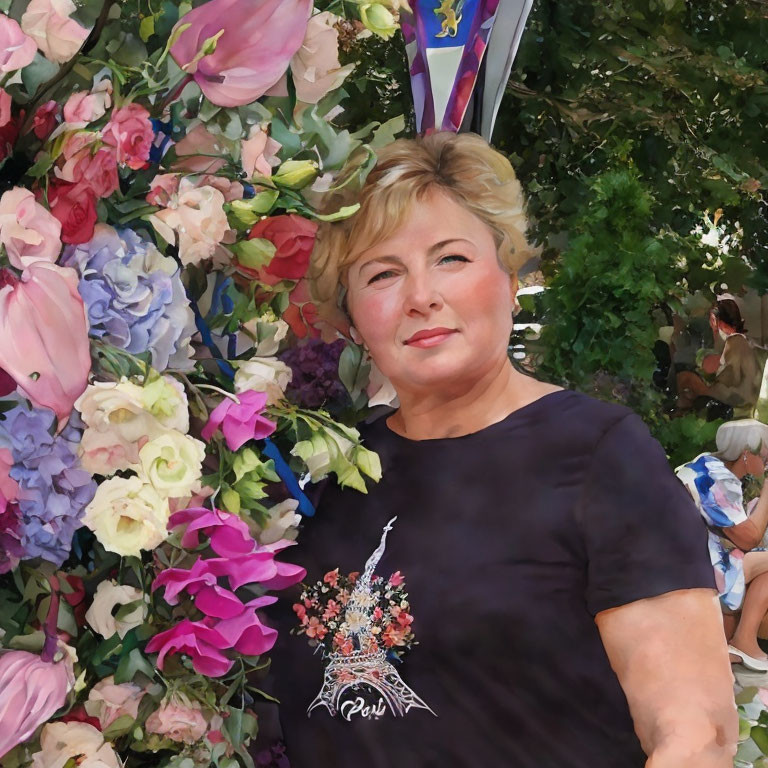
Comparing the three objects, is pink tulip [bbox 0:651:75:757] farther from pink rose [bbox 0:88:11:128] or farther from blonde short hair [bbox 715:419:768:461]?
blonde short hair [bbox 715:419:768:461]

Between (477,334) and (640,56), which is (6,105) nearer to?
(477,334)

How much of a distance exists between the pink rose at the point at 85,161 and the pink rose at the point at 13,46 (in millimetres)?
55

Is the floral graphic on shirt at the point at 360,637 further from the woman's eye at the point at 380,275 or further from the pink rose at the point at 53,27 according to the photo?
the pink rose at the point at 53,27

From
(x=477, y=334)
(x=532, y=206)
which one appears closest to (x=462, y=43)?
(x=532, y=206)

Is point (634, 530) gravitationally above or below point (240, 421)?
below

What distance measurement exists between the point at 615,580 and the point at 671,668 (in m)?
0.09

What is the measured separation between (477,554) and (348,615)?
0.42 feet

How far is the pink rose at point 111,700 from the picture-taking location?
75cm

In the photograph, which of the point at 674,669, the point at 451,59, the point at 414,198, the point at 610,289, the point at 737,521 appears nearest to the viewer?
the point at 674,669

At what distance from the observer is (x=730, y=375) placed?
1.52m

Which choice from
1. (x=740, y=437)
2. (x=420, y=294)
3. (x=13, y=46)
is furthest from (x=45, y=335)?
(x=740, y=437)

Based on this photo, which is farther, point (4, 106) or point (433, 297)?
point (433, 297)

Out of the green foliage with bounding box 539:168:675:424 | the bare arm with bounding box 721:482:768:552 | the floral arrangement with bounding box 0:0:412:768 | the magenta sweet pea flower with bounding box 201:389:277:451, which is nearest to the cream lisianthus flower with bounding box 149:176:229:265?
the floral arrangement with bounding box 0:0:412:768

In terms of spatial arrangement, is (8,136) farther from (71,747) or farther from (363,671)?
(363,671)
